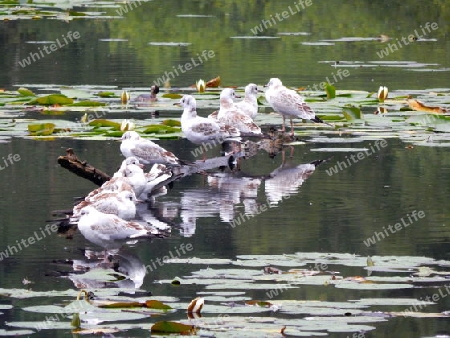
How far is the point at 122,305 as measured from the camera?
27.1ft

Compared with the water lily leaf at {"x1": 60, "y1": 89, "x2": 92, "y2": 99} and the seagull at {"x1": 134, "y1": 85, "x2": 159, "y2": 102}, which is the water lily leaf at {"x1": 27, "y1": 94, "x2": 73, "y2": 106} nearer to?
the water lily leaf at {"x1": 60, "y1": 89, "x2": 92, "y2": 99}

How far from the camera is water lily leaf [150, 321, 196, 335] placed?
771cm

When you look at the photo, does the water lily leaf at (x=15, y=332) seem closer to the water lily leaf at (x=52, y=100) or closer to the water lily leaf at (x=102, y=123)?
the water lily leaf at (x=102, y=123)

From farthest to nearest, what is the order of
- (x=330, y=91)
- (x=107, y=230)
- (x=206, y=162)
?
(x=330, y=91) → (x=206, y=162) → (x=107, y=230)

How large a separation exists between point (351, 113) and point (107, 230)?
745 cm

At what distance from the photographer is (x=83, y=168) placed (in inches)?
504

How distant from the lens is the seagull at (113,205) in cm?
1088

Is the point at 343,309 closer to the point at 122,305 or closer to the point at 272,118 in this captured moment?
the point at 122,305

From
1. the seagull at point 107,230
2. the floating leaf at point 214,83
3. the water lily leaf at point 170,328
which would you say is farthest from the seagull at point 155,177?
the floating leaf at point 214,83

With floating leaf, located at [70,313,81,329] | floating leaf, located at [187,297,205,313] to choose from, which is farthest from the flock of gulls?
floating leaf, located at [70,313,81,329]

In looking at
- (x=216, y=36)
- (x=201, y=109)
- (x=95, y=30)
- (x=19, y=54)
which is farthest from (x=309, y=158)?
(x=95, y=30)

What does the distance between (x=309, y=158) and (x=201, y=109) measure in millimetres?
3955

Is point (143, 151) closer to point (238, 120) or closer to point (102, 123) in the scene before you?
point (238, 120)

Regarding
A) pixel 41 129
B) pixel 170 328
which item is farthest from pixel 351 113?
pixel 170 328
